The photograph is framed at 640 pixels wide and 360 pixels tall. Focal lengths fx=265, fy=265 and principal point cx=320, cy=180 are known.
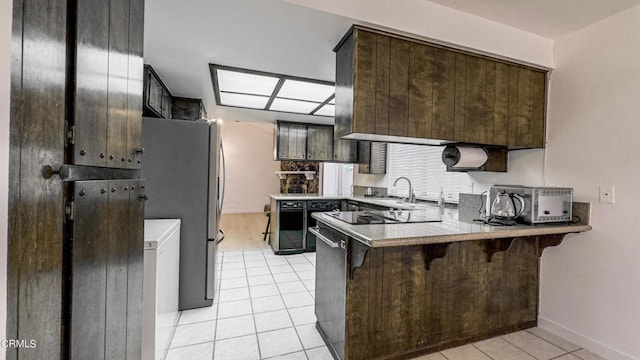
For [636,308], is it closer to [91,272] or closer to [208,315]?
[91,272]

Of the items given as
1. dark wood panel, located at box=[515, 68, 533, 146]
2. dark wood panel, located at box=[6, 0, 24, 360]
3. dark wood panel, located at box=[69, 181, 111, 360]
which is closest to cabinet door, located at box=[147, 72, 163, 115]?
dark wood panel, located at box=[69, 181, 111, 360]

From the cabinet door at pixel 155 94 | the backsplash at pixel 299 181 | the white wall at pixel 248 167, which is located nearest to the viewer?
the cabinet door at pixel 155 94

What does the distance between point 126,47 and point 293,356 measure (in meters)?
2.18

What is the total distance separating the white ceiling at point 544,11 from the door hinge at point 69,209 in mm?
2327

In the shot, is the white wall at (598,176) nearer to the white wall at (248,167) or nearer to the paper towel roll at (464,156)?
the paper towel roll at (464,156)

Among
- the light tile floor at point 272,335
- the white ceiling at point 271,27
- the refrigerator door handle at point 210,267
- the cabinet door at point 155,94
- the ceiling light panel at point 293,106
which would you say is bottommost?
the light tile floor at point 272,335

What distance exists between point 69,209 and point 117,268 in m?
0.42

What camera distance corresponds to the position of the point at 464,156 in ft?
7.67

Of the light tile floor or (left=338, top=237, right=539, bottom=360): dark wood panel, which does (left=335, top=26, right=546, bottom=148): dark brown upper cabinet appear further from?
the light tile floor

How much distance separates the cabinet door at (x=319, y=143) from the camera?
532 cm

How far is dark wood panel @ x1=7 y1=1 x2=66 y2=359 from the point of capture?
2.05 ft

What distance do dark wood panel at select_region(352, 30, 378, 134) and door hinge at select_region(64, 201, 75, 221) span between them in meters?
1.47

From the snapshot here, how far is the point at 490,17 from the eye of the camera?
2.05 metres

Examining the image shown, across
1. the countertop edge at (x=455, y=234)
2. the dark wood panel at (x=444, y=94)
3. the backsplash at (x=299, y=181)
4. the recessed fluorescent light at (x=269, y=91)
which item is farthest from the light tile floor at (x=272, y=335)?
the backsplash at (x=299, y=181)
